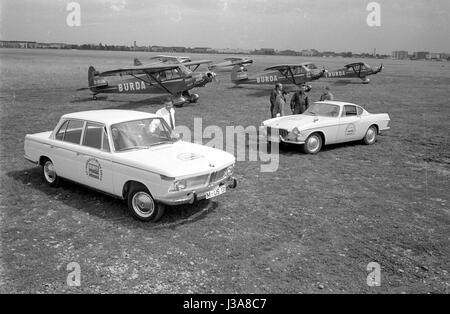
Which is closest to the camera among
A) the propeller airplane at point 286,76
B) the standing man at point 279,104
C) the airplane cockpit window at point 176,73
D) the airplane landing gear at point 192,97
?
the standing man at point 279,104

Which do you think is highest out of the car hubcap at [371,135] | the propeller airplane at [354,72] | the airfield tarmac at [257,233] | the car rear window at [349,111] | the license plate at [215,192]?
the propeller airplane at [354,72]

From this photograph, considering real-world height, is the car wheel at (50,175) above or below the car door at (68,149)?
below

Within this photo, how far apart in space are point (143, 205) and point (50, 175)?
2.79m

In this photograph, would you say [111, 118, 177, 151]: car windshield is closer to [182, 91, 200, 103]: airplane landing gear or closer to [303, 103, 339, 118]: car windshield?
[303, 103, 339, 118]: car windshield

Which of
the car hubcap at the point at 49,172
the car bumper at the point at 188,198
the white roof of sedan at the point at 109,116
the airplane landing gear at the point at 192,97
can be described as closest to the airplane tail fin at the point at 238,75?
the airplane landing gear at the point at 192,97

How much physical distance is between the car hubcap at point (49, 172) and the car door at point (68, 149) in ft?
0.99

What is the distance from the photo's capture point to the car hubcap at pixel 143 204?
6.18m

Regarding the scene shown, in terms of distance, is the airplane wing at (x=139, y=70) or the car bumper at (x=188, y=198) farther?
the airplane wing at (x=139, y=70)

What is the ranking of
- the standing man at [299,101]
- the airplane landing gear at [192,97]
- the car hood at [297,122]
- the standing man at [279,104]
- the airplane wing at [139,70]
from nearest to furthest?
the car hood at [297,122] < the standing man at [279,104] < the standing man at [299,101] < the airplane wing at [139,70] < the airplane landing gear at [192,97]

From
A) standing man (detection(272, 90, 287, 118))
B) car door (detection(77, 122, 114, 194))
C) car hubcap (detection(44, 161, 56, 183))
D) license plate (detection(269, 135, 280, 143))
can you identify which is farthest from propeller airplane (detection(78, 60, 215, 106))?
car door (detection(77, 122, 114, 194))

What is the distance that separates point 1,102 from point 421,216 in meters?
20.8

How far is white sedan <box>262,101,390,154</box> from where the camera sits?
10617 mm

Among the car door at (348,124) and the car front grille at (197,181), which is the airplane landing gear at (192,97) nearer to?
the car door at (348,124)

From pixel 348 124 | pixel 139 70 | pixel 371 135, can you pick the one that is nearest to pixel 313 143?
pixel 348 124
